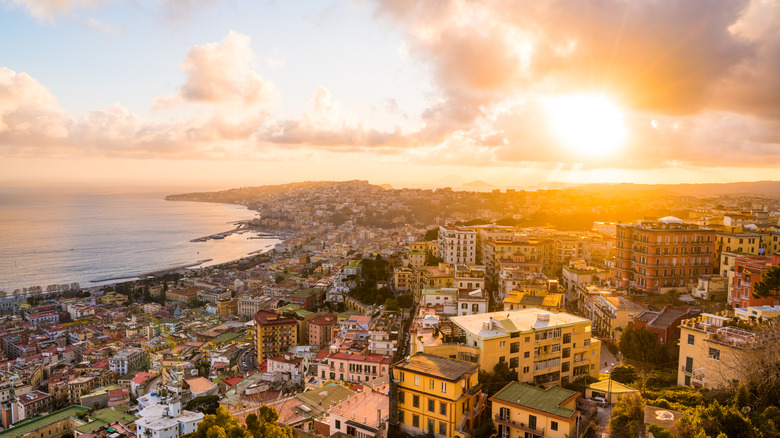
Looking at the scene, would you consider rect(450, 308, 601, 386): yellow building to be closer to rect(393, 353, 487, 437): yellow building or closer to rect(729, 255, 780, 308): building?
rect(393, 353, 487, 437): yellow building

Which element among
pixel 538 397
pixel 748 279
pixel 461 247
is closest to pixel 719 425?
pixel 538 397

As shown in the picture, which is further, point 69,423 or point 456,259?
point 456,259

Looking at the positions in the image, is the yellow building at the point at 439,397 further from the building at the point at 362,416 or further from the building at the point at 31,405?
the building at the point at 31,405

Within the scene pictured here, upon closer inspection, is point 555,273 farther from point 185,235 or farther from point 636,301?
point 185,235

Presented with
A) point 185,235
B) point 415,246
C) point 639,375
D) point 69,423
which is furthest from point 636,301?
point 185,235

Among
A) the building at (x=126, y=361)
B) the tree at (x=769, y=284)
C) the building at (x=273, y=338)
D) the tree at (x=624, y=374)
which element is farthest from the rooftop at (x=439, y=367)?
the building at (x=126, y=361)

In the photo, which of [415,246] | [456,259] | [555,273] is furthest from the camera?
[415,246]
